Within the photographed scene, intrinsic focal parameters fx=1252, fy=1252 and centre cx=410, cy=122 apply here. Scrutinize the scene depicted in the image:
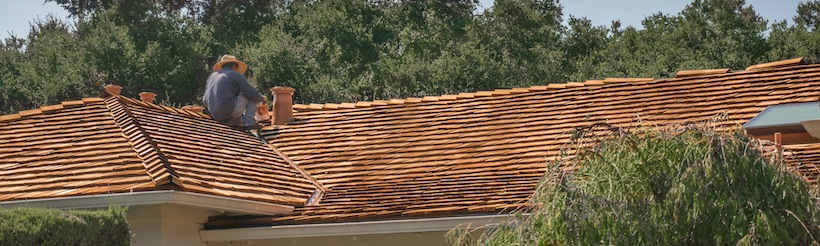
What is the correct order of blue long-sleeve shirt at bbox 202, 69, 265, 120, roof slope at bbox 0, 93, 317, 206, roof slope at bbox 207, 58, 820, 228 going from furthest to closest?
1. blue long-sleeve shirt at bbox 202, 69, 265, 120
2. roof slope at bbox 207, 58, 820, 228
3. roof slope at bbox 0, 93, 317, 206

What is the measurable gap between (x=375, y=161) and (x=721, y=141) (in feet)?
25.6

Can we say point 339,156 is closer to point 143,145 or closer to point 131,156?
point 143,145

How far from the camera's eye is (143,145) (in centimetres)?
1399

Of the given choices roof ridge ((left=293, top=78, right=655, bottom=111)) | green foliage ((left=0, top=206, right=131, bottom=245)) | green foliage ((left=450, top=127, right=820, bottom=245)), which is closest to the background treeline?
roof ridge ((left=293, top=78, right=655, bottom=111))

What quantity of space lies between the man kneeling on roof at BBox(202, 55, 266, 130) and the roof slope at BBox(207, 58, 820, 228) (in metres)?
0.53

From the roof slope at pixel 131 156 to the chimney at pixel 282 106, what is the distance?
0.82m

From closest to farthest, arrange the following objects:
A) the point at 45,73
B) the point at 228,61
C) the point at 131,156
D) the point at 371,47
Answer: the point at 131,156
the point at 228,61
the point at 371,47
the point at 45,73

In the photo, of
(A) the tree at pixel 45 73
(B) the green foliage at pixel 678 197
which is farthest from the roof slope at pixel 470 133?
(A) the tree at pixel 45 73

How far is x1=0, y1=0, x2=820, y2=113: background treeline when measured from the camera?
119 ft

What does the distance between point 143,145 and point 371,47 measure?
91.4 feet

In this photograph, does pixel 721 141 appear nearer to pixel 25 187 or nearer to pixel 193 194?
pixel 193 194

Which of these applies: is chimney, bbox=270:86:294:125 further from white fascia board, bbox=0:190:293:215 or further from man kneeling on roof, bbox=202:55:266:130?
white fascia board, bbox=0:190:293:215

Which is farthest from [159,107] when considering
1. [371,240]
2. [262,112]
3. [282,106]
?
[371,240]

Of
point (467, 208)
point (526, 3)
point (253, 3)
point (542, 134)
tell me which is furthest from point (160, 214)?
point (253, 3)
